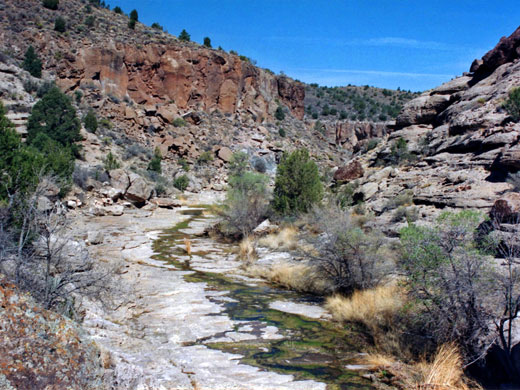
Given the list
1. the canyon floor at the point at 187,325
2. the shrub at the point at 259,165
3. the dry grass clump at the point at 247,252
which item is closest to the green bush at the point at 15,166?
the canyon floor at the point at 187,325

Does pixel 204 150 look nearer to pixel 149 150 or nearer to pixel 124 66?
pixel 149 150

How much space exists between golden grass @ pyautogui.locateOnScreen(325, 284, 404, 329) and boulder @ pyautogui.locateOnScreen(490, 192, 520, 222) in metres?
2.94

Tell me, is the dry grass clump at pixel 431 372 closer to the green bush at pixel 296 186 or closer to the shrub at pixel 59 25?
the green bush at pixel 296 186

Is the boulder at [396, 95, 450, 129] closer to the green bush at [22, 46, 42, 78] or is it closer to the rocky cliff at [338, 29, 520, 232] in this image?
the rocky cliff at [338, 29, 520, 232]

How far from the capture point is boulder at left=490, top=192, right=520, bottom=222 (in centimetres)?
874

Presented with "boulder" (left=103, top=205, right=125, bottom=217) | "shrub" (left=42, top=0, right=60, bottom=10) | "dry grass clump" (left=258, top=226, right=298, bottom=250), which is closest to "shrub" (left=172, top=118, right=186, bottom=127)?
"shrub" (left=42, top=0, right=60, bottom=10)

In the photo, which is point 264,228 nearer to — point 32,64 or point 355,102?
point 32,64

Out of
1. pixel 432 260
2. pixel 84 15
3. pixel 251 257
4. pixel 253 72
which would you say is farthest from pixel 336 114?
pixel 432 260

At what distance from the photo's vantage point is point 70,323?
314cm

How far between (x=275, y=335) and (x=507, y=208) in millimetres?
6029

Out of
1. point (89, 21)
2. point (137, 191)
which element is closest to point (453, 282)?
point (137, 191)

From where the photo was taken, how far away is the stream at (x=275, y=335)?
5706mm

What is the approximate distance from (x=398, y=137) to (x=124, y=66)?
3505 cm

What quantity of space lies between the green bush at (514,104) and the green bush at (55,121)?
1059 inches
